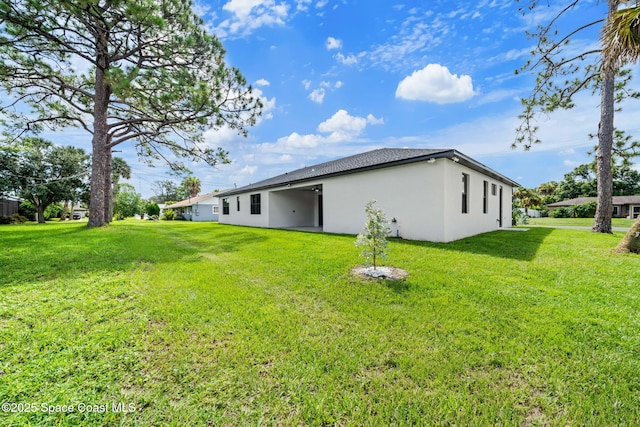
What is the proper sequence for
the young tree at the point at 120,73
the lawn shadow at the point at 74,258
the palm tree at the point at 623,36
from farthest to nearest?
the young tree at the point at 120,73 < the lawn shadow at the point at 74,258 < the palm tree at the point at 623,36

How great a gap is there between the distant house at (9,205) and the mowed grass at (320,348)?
2770 centimetres

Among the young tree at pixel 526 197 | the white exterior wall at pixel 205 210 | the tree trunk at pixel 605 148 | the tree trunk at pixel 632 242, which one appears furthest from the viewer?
the young tree at pixel 526 197

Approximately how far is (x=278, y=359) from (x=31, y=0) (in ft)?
46.6

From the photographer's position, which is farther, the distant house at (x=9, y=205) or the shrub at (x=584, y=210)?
the shrub at (x=584, y=210)

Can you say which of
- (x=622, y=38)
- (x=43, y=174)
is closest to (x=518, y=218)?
(x=622, y=38)

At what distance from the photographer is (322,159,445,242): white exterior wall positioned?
8.60m

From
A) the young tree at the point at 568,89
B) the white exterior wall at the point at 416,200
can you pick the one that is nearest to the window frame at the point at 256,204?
the white exterior wall at the point at 416,200

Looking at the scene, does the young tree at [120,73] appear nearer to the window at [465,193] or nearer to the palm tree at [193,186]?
the window at [465,193]

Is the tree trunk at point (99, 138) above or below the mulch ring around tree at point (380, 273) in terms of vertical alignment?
above

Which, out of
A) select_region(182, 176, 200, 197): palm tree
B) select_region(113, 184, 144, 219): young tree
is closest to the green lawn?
select_region(113, 184, 144, 219): young tree

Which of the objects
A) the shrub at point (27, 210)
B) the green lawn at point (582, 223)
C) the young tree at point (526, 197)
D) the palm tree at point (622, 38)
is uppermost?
the palm tree at point (622, 38)

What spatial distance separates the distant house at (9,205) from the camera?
22.2 m

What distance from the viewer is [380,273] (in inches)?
193

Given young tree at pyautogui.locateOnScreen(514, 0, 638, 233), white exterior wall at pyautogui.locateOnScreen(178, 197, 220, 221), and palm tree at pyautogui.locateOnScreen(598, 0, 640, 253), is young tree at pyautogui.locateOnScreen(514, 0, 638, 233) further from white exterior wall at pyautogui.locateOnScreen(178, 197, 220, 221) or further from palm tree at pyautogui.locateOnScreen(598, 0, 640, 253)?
white exterior wall at pyautogui.locateOnScreen(178, 197, 220, 221)
